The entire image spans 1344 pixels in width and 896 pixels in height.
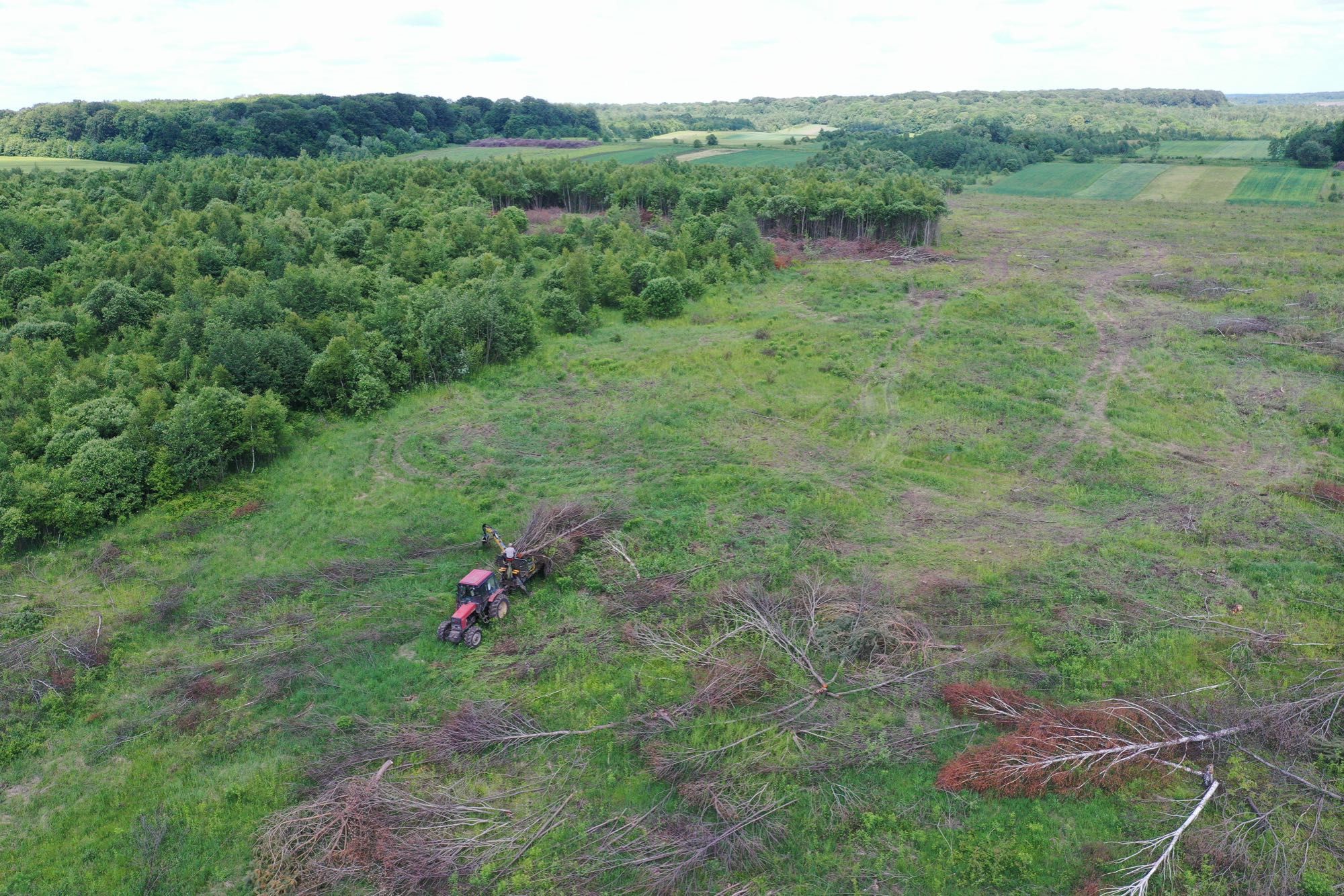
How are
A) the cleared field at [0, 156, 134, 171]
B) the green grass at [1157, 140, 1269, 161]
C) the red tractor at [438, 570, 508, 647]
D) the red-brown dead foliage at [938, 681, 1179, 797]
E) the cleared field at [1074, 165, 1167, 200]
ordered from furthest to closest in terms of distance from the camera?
the green grass at [1157, 140, 1269, 161] → the cleared field at [1074, 165, 1167, 200] → the cleared field at [0, 156, 134, 171] → the red tractor at [438, 570, 508, 647] → the red-brown dead foliage at [938, 681, 1179, 797]

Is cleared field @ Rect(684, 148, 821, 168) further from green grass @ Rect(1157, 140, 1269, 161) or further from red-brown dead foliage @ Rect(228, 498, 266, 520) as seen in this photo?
red-brown dead foliage @ Rect(228, 498, 266, 520)

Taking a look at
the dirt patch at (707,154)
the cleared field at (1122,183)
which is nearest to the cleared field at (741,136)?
the dirt patch at (707,154)

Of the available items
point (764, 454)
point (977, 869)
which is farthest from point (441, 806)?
point (764, 454)

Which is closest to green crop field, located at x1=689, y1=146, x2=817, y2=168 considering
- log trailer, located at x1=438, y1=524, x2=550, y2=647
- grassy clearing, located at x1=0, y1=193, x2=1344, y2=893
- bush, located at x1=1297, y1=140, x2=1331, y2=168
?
Answer: bush, located at x1=1297, y1=140, x2=1331, y2=168

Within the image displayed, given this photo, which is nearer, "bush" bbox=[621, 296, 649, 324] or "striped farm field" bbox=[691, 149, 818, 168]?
"bush" bbox=[621, 296, 649, 324]

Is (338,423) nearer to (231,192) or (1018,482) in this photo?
(1018,482)

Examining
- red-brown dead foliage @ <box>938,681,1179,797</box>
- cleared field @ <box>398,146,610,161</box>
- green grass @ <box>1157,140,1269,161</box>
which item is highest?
cleared field @ <box>398,146,610,161</box>

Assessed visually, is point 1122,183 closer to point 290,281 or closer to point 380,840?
point 290,281
